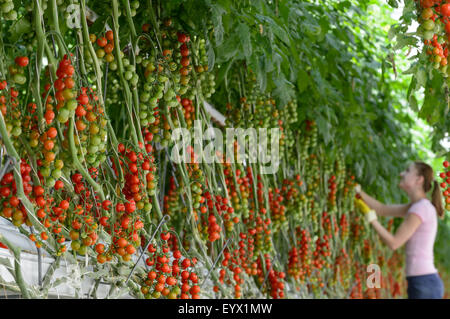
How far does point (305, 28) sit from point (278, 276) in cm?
93

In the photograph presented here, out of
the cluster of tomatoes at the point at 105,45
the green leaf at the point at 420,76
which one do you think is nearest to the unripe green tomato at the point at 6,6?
the cluster of tomatoes at the point at 105,45

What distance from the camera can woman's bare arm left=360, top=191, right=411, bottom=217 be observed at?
9.44 feet

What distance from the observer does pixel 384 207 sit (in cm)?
293

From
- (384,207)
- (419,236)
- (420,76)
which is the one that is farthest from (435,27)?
(384,207)

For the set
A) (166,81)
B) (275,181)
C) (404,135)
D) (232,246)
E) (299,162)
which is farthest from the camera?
(404,135)

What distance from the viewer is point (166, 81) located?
49.1 inches

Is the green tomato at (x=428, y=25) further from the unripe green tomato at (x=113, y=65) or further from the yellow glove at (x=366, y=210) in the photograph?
the yellow glove at (x=366, y=210)

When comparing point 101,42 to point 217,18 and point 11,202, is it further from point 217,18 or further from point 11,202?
point 11,202

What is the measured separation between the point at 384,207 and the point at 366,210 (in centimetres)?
16

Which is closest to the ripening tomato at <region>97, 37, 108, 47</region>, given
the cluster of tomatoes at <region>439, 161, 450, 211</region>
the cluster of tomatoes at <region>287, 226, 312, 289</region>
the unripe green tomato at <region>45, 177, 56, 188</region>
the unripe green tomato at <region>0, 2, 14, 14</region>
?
the unripe green tomato at <region>0, 2, 14, 14</region>

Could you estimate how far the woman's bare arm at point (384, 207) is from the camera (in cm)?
288
